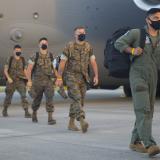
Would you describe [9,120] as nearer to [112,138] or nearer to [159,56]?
[112,138]

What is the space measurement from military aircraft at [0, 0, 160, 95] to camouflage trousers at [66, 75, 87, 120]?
5.67m

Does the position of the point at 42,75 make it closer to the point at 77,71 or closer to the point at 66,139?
the point at 77,71

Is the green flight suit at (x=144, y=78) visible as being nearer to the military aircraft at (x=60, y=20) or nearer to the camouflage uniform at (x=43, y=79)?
the camouflage uniform at (x=43, y=79)

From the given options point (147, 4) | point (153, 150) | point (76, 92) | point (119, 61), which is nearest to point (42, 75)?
point (76, 92)

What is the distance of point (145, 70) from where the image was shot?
6633 millimetres

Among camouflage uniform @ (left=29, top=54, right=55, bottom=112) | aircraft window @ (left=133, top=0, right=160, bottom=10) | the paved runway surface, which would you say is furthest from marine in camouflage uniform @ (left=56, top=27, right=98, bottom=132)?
aircraft window @ (left=133, top=0, right=160, bottom=10)

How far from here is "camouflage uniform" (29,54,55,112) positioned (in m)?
10.7

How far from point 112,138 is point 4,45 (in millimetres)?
7362

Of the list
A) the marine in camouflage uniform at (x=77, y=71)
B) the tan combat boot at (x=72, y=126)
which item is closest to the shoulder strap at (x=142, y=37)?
the marine in camouflage uniform at (x=77, y=71)

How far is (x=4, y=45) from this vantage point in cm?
1508

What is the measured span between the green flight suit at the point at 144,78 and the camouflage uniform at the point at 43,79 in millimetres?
4108

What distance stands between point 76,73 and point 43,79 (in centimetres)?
162

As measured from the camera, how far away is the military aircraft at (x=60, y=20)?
14945 mm

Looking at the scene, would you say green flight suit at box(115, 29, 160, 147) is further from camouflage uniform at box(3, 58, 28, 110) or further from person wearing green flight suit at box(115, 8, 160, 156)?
camouflage uniform at box(3, 58, 28, 110)
